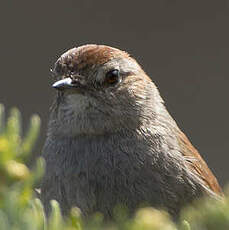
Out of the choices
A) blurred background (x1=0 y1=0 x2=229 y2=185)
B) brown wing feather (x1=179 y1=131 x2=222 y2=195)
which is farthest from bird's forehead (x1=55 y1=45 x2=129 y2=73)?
blurred background (x1=0 y1=0 x2=229 y2=185)

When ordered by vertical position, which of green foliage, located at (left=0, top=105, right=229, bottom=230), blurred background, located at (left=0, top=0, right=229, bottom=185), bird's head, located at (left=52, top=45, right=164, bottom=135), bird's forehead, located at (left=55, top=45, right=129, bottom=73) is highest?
green foliage, located at (left=0, top=105, right=229, bottom=230)

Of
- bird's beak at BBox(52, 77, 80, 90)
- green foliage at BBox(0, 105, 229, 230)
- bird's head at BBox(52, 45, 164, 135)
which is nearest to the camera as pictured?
green foliage at BBox(0, 105, 229, 230)

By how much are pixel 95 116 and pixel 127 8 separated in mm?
4556

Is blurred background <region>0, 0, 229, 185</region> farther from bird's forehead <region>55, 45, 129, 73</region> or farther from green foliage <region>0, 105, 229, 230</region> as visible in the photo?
green foliage <region>0, 105, 229, 230</region>

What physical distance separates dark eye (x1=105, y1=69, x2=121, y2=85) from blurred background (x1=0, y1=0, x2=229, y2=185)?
3.94 metres

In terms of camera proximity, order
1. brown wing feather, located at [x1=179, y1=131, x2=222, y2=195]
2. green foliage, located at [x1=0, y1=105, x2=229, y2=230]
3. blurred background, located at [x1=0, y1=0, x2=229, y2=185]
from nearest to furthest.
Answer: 1. green foliage, located at [x1=0, y1=105, x2=229, y2=230]
2. brown wing feather, located at [x1=179, y1=131, x2=222, y2=195]
3. blurred background, located at [x1=0, y1=0, x2=229, y2=185]

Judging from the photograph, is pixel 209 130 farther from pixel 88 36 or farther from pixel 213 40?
pixel 88 36

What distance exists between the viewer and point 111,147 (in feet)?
13.1

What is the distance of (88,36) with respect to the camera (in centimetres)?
824

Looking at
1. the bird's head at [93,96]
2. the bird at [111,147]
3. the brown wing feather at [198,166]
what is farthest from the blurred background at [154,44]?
the bird's head at [93,96]

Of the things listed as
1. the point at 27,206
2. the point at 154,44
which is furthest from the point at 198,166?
the point at 154,44

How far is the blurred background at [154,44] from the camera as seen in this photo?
8.23m

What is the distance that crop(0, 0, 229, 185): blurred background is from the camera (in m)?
8.23

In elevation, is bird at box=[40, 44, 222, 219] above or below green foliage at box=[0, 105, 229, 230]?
below
